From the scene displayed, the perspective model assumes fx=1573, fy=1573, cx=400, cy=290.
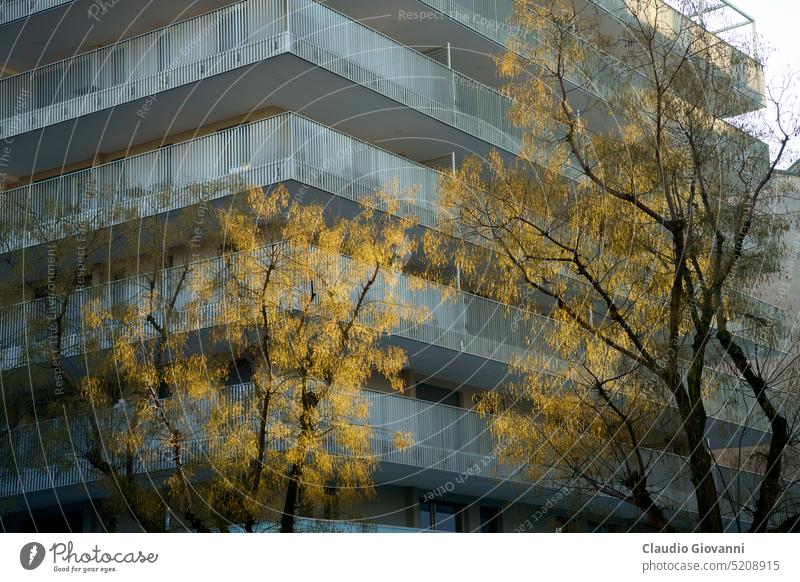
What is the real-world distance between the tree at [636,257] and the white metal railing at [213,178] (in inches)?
54.3

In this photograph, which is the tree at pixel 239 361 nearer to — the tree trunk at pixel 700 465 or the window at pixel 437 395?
the window at pixel 437 395

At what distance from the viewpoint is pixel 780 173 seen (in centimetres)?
2592

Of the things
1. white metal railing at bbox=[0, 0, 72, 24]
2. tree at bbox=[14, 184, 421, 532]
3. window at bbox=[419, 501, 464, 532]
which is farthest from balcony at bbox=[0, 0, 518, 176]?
window at bbox=[419, 501, 464, 532]

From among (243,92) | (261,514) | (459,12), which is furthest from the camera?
(459,12)

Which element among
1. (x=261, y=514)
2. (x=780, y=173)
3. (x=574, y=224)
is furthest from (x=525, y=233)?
(x=261, y=514)

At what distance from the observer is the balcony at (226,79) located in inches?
1081

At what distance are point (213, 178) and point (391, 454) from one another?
552 cm

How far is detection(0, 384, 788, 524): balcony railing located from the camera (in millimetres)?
24906

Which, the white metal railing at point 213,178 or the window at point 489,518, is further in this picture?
the window at point 489,518

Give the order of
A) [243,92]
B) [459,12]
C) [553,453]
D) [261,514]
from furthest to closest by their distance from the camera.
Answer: [459,12], [243,92], [553,453], [261,514]

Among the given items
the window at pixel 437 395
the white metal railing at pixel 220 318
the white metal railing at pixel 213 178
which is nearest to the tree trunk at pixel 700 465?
the white metal railing at pixel 220 318

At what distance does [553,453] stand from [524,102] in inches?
242

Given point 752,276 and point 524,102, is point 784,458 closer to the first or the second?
point 752,276

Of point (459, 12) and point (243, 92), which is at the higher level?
point (459, 12)
